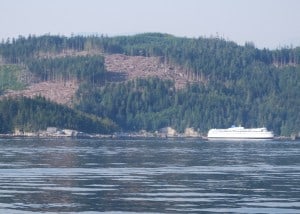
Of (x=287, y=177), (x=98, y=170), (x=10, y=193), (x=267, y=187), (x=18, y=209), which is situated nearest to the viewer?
(x=18, y=209)

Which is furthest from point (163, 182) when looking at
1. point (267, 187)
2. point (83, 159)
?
point (83, 159)

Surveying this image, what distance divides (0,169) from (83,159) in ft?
88.1

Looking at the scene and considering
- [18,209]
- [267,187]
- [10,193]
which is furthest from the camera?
[267,187]

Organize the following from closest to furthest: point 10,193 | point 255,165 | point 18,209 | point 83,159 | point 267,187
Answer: point 18,209 < point 10,193 < point 267,187 < point 255,165 < point 83,159

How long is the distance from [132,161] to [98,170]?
2130cm

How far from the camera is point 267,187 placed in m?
85.4

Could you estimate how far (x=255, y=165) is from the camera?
4759 inches

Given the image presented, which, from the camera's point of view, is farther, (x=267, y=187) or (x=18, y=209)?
(x=267, y=187)

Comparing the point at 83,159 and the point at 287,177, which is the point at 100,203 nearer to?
the point at 287,177

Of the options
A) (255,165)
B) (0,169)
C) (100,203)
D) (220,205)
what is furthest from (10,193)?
(255,165)

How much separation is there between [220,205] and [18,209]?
14.0m

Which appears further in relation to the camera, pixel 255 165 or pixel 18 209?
pixel 255 165

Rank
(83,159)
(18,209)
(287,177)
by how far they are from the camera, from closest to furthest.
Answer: (18,209) < (287,177) < (83,159)

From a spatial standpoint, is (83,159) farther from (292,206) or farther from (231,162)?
(292,206)
